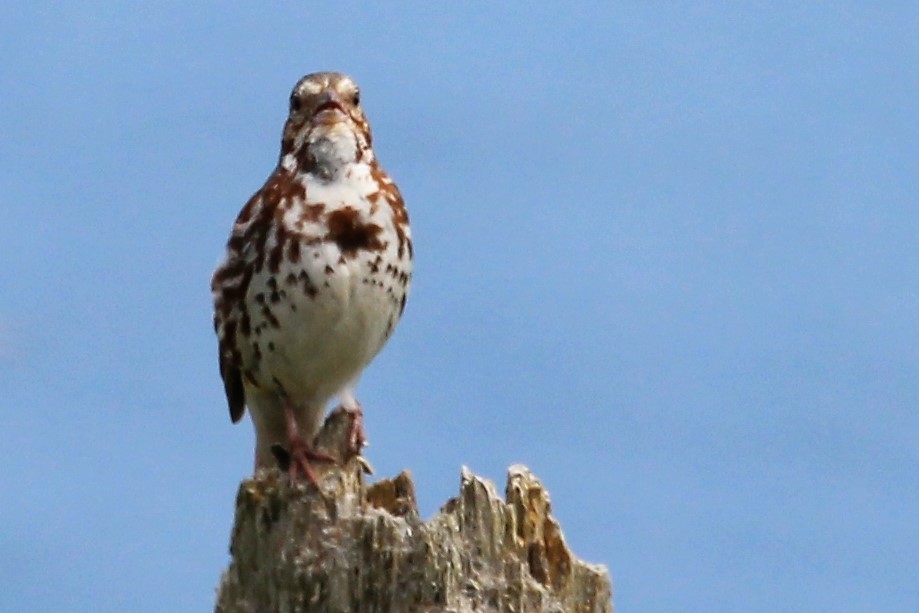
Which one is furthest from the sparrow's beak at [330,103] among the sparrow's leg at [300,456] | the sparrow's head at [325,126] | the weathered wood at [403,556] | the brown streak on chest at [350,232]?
the weathered wood at [403,556]

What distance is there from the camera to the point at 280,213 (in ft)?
30.6

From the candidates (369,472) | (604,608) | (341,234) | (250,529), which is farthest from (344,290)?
(604,608)

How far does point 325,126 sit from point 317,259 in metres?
0.73

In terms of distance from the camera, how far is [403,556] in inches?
284

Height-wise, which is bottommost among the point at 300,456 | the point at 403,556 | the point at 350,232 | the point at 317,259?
the point at 403,556

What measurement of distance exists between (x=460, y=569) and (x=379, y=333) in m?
2.62

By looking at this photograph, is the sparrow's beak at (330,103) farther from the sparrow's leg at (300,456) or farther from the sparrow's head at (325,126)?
the sparrow's leg at (300,456)

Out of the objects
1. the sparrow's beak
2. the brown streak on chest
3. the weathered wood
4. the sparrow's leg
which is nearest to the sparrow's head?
the sparrow's beak

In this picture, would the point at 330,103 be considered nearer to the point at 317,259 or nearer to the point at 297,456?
the point at 317,259

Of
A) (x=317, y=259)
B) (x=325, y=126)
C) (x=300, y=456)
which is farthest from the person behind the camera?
(x=325, y=126)

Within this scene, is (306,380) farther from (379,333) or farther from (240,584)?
(240,584)

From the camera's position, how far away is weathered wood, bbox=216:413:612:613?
7.21 meters

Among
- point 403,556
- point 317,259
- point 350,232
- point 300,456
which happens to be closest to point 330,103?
point 350,232

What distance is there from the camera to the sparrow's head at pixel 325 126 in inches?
371
